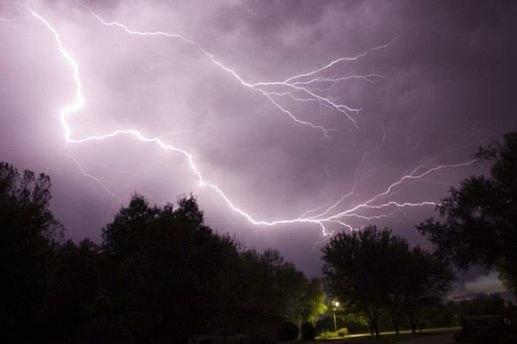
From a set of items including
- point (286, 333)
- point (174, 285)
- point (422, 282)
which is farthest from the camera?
point (422, 282)

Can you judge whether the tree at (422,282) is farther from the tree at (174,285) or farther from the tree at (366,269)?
the tree at (174,285)

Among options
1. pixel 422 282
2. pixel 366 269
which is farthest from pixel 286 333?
pixel 422 282

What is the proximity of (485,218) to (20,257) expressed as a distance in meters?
22.1

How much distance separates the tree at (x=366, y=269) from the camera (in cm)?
3991

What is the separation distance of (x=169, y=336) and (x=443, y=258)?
1536 cm

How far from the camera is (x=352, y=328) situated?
5844 cm

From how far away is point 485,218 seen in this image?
2308cm

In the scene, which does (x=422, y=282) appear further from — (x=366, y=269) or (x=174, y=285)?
(x=174, y=285)

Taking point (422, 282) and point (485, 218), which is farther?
point (422, 282)

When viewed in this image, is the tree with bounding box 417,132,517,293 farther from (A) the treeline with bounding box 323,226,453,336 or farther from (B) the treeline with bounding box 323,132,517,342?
(A) the treeline with bounding box 323,226,453,336

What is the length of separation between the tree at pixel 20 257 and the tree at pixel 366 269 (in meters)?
26.3

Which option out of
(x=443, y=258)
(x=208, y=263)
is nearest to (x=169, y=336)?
(x=208, y=263)

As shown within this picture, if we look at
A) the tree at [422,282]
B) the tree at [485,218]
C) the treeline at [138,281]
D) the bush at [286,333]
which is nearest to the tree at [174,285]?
the treeline at [138,281]

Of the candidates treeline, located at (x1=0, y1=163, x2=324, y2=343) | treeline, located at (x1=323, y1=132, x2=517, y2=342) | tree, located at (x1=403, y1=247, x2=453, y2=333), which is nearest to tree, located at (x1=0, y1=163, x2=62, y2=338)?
treeline, located at (x1=0, y1=163, x2=324, y2=343)
